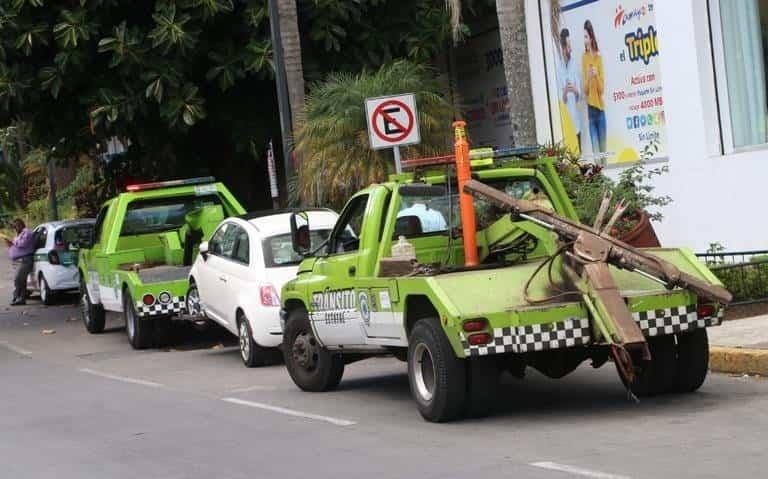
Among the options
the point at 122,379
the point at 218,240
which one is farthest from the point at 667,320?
the point at 218,240

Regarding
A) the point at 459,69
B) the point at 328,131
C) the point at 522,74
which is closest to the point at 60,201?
the point at 459,69

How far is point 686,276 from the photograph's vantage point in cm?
1038

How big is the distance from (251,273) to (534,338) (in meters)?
6.63

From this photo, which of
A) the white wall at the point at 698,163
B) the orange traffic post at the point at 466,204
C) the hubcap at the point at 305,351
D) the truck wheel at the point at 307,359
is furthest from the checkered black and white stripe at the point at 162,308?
the orange traffic post at the point at 466,204

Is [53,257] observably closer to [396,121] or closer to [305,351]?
[396,121]

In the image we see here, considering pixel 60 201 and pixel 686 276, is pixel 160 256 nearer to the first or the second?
pixel 686 276

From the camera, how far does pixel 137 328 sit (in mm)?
19453

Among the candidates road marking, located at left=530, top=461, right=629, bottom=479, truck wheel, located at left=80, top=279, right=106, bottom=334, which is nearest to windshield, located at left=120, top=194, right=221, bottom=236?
truck wheel, located at left=80, top=279, right=106, bottom=334

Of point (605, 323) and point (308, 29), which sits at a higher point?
point (308, 29)

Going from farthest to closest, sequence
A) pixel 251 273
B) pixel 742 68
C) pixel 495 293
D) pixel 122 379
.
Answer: pixel 742 68, pixel 251 273, pixel 122 379, pixel 495 293

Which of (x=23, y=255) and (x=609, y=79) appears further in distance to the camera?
(x=23, y=255)

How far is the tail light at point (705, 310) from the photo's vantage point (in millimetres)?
10492

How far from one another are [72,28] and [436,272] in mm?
14187

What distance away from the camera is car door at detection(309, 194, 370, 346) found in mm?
12102
